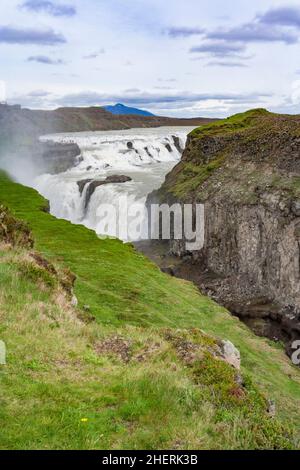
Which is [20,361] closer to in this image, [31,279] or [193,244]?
[31,279]

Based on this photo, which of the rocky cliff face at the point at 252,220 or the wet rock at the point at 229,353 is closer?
the wet rock at the point at 229,353

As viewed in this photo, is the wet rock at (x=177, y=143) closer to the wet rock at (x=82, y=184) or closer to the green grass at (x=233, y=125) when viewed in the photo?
the green grass at (x=233, y=125)

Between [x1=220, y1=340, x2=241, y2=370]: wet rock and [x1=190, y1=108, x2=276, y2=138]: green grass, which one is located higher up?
[x1=190, y1=108, x2=276, y2=138]: green grass

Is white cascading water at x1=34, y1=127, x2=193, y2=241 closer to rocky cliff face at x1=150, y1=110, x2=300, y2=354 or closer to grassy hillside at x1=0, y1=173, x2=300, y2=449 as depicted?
rocky cliff face at x1=150, y1=110, x2=300, y2=354

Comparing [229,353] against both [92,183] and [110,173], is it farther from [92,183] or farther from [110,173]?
[110,173]

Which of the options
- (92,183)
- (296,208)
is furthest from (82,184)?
(296,208)

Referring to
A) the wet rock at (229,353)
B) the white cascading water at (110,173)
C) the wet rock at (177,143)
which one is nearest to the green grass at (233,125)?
the white cascading water at (110,173)

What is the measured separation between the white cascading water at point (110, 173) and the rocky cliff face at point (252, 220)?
12842 mm

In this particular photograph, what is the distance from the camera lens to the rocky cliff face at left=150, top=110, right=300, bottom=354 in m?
46.2

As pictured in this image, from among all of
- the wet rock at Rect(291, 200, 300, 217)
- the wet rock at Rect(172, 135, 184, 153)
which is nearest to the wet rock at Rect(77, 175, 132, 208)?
the wet rock at Rect(291, 200, 300, 217)

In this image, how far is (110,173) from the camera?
107750 mm

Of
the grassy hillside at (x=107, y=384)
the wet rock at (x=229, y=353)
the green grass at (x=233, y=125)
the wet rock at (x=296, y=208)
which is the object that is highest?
the green grass at (x=233, y=125)

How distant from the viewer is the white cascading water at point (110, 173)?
7938cm

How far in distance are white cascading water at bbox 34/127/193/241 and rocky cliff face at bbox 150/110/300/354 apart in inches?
506
